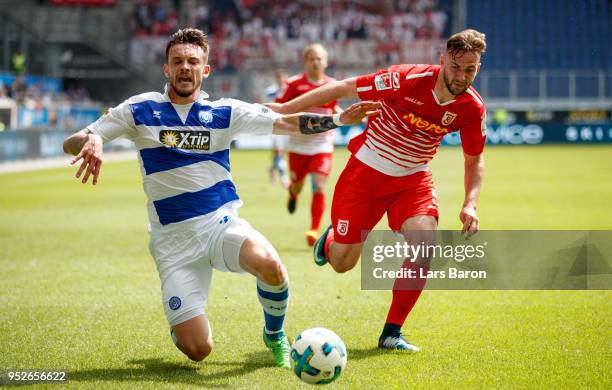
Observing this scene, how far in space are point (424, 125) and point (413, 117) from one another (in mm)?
105

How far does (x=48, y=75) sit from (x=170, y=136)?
36.3m

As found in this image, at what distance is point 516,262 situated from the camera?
9.84 meters

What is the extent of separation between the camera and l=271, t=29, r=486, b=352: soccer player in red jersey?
20.0 feet

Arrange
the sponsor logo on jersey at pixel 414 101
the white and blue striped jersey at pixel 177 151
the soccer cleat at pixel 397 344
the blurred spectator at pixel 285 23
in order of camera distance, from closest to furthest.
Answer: the white and blue striped jersey at pixel 177 151
the soccer cleat at pixel 397 344
the sponsor logo on jersey at pixel 414 101
the blurred spectator at pixel 285 23

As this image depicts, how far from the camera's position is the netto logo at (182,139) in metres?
5.75

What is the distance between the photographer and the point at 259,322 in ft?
23.2

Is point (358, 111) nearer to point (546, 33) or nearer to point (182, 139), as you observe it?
point (182, 139)

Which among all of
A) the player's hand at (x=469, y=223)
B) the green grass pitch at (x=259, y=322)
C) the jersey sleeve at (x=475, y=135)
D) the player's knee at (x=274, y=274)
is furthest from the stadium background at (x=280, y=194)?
the jersey sleeve at (x=475, y=135)

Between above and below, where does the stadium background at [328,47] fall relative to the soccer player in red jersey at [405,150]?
above

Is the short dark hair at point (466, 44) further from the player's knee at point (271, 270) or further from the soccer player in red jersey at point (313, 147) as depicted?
the soccer player in red jersey at point (313, 147)

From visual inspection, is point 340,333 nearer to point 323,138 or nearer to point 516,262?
point 516,262

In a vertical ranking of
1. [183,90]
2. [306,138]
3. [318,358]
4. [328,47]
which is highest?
[328,47]

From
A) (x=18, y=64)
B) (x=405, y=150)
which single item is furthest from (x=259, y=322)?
(x=18, y=64)

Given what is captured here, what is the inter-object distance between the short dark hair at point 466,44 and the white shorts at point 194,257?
1.92 metres
